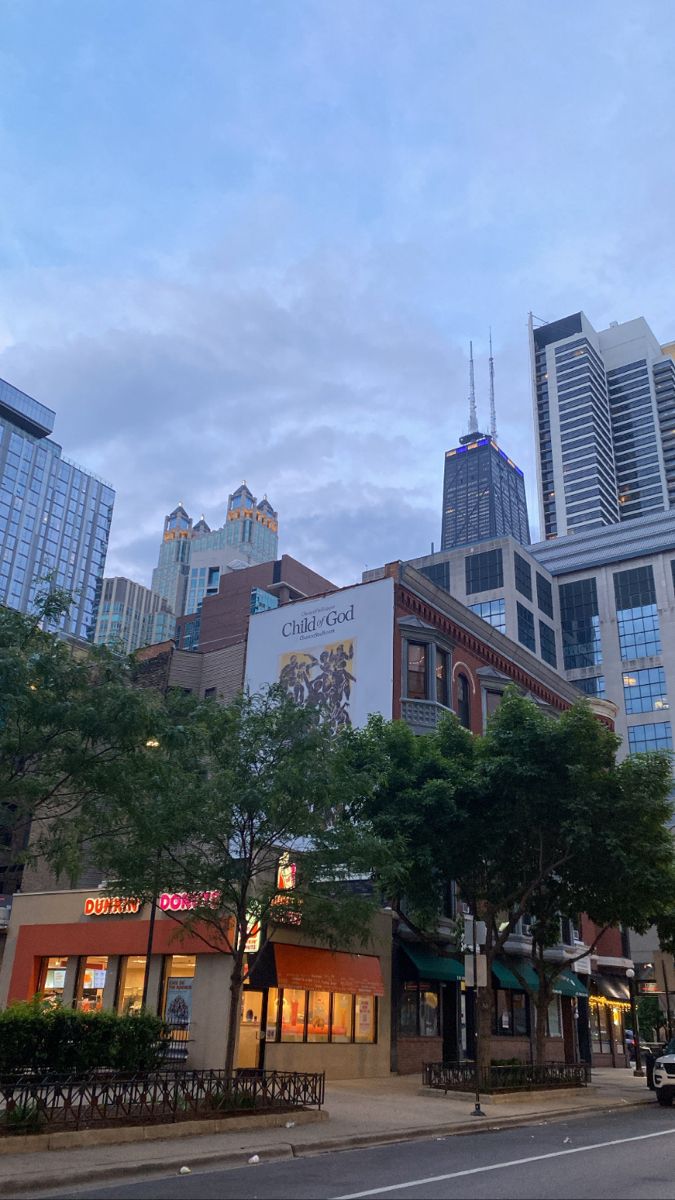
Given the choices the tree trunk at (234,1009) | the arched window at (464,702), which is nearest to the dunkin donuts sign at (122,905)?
the tree trunk at (234,1009)

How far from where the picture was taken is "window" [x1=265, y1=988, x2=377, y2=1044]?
26422 millimetres

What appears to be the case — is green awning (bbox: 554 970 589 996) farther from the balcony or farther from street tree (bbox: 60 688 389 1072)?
street tree (bbox: 60 688 389 1072)

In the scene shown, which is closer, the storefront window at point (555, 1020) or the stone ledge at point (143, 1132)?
the stone ledge at point (143, 1132)

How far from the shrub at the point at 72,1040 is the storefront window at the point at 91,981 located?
11.7m

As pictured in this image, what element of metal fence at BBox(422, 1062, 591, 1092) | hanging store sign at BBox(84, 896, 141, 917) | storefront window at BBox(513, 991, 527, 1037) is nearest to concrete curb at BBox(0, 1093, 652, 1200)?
metal fence at BBox(422, 1062, 591, 1092)

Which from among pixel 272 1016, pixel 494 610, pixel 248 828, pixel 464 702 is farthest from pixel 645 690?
pixel 248 828

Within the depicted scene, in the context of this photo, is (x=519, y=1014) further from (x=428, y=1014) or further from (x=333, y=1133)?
(x=333, y=1133)

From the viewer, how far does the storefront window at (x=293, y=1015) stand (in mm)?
26525

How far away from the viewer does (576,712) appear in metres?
24.7

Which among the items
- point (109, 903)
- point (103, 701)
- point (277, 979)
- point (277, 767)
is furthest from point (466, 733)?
point (103, 701)

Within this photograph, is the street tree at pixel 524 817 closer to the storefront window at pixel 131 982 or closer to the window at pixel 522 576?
the storefront window at pixel 131 982

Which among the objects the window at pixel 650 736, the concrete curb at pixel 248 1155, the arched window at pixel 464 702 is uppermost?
the window at pixel 650 736

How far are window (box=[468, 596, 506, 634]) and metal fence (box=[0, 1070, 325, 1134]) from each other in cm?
8961

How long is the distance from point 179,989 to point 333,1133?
1230 centimetres
